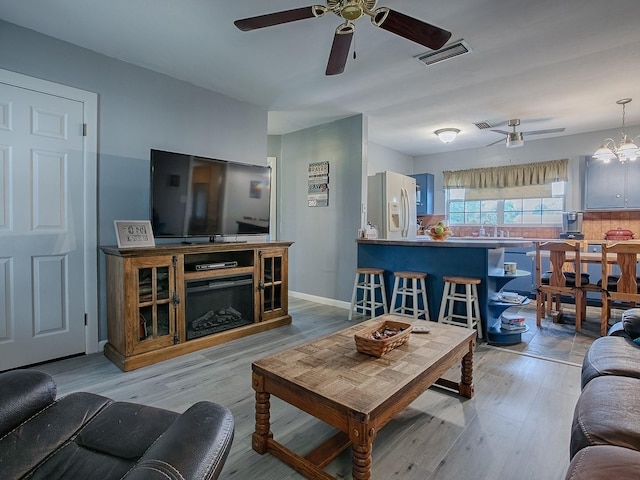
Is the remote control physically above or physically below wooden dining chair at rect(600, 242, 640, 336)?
below

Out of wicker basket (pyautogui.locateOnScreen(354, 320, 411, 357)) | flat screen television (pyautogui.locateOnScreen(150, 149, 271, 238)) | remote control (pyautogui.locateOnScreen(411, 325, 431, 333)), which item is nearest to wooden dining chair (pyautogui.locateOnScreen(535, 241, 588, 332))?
remote control (pyautogui.locateOnScreen(411, 325, 431, 333))

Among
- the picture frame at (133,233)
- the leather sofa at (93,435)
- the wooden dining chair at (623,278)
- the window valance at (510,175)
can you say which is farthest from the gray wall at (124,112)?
the window valance at (510,175)

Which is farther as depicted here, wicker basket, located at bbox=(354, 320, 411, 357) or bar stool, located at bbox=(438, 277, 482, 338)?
bar stool, located at bbox=(438, 277, 482, 338)

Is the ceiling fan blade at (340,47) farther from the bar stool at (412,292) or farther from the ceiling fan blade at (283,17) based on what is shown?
the bar stool at (412,292)

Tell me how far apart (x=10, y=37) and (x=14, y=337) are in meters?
2.26

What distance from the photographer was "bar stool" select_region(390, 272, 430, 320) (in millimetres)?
3652

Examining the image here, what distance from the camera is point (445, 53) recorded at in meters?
2.88

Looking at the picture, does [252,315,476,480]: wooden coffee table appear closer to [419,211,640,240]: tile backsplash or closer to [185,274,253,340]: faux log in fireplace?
[185,274,253,340]: faux log in fireplace

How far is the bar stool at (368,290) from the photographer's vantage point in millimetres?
4016

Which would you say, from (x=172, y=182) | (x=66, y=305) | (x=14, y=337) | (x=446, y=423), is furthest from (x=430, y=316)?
(x=14, y=337)

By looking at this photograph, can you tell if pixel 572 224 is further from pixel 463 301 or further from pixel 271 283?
pixel 271 283

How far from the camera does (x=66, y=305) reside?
9.33 feet

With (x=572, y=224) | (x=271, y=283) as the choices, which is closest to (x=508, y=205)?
(x=572, y=224)

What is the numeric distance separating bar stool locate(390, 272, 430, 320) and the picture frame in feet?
8.24
